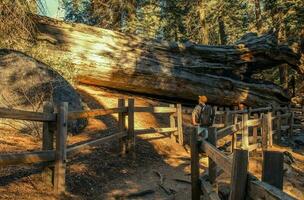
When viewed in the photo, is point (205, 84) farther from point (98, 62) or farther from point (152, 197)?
point (152, 197)

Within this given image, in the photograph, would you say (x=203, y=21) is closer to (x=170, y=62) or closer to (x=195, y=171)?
(x=170, y=62)

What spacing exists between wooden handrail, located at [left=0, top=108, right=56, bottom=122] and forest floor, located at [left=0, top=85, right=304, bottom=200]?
3.99 feet

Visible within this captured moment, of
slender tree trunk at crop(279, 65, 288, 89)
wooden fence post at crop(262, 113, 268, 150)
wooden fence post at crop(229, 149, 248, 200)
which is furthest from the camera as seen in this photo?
slender tree trunk at crop(279, 65, 288, 89)

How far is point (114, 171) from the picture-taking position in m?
10.1

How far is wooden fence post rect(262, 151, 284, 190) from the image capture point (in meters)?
3.13

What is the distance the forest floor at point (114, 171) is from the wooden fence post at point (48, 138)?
0.46 feet

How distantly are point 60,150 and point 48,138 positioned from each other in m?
0.30

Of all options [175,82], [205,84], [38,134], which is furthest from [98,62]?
[38,134]

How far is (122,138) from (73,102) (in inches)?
112

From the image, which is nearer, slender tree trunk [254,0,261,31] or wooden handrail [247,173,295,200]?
wooden handrail [247,173,295,200]

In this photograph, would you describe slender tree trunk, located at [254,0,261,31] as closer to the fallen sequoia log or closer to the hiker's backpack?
the fallen sequoia log

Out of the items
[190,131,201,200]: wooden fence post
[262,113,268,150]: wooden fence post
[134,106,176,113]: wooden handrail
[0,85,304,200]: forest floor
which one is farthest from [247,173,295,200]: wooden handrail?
[262,113,268,150]: wooden fence post

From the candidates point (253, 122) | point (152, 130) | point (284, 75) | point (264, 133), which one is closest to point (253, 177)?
point (152, 130)

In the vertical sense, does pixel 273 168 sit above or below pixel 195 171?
above
